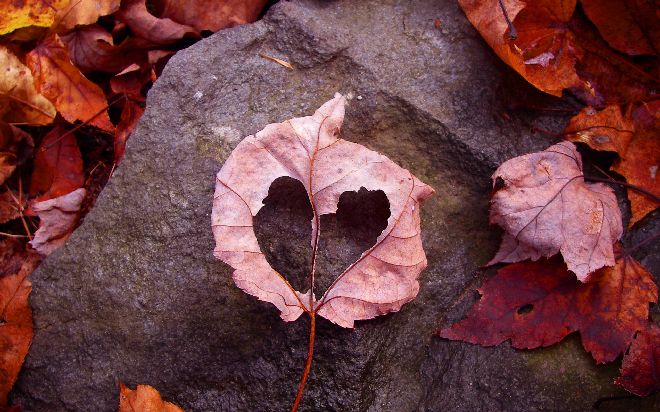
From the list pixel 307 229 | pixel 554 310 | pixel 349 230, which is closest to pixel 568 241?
pixel 554 310

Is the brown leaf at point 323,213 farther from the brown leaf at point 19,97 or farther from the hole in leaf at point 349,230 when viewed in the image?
the brown leaf at point 19,97

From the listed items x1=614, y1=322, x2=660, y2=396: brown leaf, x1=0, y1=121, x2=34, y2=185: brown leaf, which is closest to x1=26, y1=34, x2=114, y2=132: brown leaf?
x1=0, y1=121, x2=34, y2=185: brown leaf

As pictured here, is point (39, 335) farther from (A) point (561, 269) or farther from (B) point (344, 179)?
(A) point (561, 269)

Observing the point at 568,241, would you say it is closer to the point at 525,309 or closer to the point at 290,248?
the point at 525,309

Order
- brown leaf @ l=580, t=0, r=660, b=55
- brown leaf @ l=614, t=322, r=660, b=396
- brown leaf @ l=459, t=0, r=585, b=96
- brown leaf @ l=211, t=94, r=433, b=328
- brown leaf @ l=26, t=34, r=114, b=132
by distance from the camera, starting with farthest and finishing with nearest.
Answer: brown leaf @ l=26, t=34, r=114, b=132
brown leaf @ l=580, t=0, r=660, b=55
brown leaf @ l=459, t=0, r=585, b=96
brown leaf @ l=614, t=322, r=660, b=396
brown leaf @ l=211, t=94, r=433, b=328

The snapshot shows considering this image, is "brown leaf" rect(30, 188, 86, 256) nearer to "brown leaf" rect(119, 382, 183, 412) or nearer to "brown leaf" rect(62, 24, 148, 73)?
"brown leaf" rect(62, 24, 148, 73)

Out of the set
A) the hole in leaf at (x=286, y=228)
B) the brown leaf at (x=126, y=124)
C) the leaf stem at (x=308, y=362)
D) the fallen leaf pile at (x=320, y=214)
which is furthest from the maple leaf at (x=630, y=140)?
the brown leaf at (x=126, y=124)
